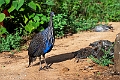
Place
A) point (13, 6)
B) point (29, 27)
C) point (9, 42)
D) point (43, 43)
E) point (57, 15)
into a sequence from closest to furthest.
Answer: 1. point (43, 43)
2. point (9, 42)
3. point (13, 6)
4. point (29, 27)
5. point (57, 15)

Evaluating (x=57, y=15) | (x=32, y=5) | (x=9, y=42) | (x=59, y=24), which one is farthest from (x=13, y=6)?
(x=57, y=15)

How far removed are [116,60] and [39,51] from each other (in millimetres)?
1436

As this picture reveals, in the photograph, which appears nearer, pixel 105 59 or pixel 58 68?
pixel 58 68

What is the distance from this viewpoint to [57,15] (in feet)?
32.3

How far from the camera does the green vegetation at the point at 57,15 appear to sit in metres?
8.56

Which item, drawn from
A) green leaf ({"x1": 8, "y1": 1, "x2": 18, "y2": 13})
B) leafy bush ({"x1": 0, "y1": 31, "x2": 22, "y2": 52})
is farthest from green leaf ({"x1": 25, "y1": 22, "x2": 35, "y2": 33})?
green leaf ({"x1": 8, "y1": 1, "x2": 18, "y2": 13})

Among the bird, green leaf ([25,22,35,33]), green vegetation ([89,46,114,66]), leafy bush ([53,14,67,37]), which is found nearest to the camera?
the bird

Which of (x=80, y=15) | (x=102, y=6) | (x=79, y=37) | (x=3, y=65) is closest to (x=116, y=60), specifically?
(x=3, y=65)

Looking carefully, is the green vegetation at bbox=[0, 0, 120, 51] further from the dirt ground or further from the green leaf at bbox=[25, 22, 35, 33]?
the dirt ground

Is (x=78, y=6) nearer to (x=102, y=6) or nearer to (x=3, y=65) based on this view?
(x=102, y=6)

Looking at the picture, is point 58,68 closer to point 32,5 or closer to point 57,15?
point 32,5

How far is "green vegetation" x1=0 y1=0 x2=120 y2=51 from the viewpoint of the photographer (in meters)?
8.56

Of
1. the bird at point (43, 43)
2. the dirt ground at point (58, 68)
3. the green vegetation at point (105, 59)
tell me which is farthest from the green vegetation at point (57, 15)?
the green vegetation at point (105, 59)

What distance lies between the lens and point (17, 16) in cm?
914
